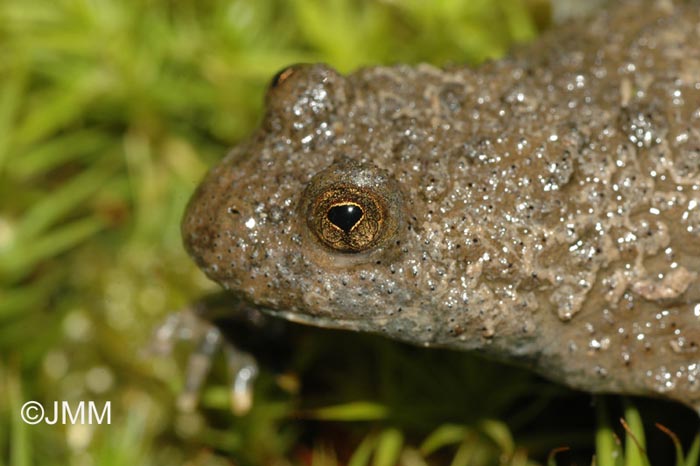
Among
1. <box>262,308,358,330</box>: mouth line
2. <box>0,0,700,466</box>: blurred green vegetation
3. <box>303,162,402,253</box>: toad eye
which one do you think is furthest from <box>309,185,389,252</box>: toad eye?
<box>0,0,700,466</box>: blurred green vegetation

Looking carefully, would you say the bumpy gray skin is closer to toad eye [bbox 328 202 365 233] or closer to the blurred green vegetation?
toad eye [bbox 328 202 365 233]

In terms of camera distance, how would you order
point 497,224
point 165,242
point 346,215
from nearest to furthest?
point 346,215 < point 497,224 < point 165,242

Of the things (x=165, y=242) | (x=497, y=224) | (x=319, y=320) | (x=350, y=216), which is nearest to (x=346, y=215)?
(x=350, y=216)

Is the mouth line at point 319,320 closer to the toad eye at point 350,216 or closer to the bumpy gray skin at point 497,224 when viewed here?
the bumpy gray skin at point 497,224

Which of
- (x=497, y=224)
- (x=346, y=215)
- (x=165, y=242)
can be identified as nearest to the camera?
(x=346, y=215)

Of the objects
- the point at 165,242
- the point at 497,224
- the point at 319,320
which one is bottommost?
the point at 319,320

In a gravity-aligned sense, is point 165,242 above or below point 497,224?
above

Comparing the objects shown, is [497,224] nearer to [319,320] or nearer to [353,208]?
[353,208]
